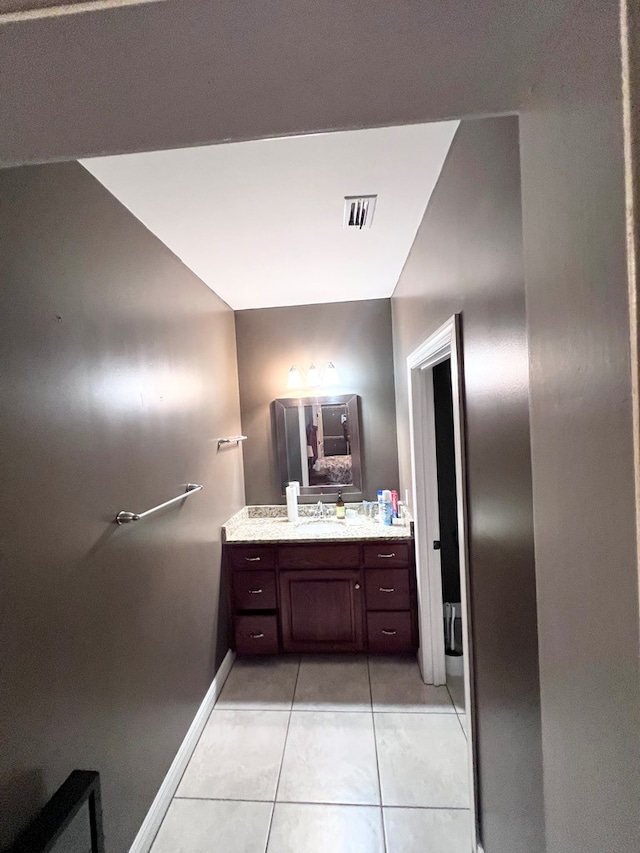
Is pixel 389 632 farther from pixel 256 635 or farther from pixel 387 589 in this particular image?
pixel 256 635

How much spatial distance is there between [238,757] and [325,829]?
0.54 metres

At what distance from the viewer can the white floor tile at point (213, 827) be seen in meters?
1.57

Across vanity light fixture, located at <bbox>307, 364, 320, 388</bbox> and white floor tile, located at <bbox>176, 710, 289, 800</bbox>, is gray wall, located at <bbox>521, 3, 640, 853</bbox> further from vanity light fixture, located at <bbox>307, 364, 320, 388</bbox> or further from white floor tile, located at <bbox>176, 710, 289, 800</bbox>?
vanity light fixture, located at <bbox>307, 364, 320, 388</bbox>

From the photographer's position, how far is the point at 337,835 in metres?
1.60

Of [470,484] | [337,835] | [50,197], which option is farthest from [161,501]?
[337,835]

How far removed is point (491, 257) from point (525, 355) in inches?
12.8

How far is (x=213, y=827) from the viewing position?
164 cm

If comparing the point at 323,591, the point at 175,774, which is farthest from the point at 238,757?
the point at 323,591

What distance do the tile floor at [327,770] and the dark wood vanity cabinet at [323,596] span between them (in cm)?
19

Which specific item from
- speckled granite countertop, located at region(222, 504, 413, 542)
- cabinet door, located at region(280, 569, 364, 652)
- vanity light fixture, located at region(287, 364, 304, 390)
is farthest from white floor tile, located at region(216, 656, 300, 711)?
vanity light fixture, located at region(287, 364, 304, 390)

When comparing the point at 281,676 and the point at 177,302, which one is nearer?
the point at 177,302

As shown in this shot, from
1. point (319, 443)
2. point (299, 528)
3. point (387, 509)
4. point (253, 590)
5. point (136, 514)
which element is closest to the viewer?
point (136, 514)

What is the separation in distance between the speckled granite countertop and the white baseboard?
2.64 ft

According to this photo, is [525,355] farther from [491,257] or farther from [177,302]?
[177,302]
